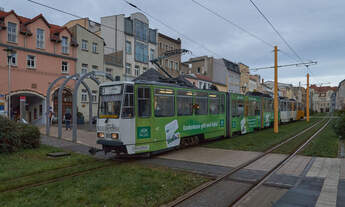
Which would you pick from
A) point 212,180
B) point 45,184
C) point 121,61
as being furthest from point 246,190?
point 121,61

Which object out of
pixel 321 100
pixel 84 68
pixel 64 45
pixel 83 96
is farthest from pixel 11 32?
pixel 321 100

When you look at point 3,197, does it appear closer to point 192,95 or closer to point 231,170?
point 231,170

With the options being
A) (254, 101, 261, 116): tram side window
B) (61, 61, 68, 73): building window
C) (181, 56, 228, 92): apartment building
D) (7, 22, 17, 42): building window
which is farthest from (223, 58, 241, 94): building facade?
(7, 22, 17, 42): building window

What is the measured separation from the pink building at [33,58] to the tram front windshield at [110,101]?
15541 millimetres

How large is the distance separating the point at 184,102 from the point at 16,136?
718 cm

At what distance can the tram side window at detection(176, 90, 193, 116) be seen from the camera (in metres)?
11.6

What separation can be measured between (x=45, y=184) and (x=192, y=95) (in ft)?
25.6

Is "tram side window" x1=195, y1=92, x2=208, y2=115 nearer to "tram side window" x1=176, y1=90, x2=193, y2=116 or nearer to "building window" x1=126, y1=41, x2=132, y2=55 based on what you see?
"tram side window" x1=176, y1=90, x2=193, y2=116

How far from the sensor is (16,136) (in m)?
10.4

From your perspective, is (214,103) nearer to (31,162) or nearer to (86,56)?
(31,162)

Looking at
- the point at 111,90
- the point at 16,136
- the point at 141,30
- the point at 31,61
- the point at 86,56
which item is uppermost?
the point at 141,30

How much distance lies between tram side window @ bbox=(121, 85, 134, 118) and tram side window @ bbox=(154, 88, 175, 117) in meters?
1.13

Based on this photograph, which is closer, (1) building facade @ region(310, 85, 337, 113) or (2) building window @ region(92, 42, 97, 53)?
(2) building window @ region(92, 42, 97, 53)

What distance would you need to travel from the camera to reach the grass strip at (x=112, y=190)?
5.22 m
